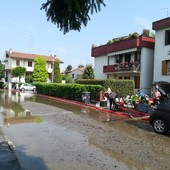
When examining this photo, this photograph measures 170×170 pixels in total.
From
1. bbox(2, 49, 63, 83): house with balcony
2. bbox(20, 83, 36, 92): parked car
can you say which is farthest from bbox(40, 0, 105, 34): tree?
bbox(2, 49, 63, 83): house with balcony

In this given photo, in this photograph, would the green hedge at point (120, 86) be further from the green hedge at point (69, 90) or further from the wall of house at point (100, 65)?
the wall of house at point (100, 65)

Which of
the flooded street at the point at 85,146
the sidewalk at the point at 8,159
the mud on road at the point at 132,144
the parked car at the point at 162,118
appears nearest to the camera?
the sidewalk at the point at 8,159

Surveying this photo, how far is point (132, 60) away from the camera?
32.7 m

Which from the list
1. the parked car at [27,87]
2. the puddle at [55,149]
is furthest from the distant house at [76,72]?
the puddle at [55,149]

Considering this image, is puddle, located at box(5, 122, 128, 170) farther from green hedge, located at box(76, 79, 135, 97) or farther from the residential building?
the residential building

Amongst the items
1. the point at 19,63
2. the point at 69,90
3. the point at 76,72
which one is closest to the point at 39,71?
the point at 19,63

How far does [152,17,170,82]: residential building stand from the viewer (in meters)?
26.1

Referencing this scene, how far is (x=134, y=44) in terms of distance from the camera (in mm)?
30984

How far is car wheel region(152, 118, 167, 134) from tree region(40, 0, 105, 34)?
7562mm

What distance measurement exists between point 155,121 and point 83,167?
597 cm

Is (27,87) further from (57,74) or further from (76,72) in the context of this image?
(76,72)

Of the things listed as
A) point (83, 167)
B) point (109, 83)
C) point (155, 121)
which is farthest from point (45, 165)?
point (109, 83)

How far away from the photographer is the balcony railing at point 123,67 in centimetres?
3120

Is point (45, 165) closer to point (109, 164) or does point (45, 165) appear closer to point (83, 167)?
point (83, 167)
